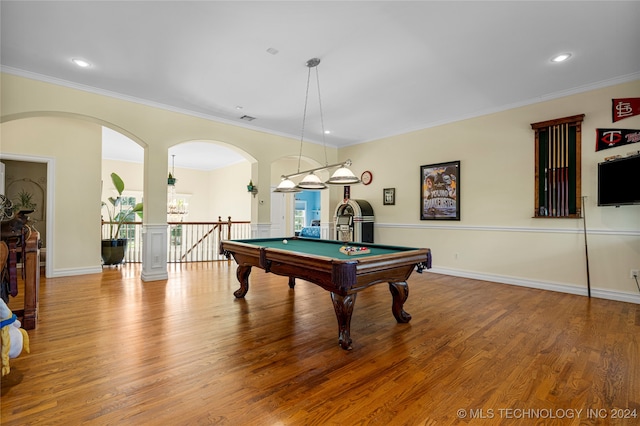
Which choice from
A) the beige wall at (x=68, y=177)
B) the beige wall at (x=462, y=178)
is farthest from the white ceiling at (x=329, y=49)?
the beige wall at (x=68, y=177)

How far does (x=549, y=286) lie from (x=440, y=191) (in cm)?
230

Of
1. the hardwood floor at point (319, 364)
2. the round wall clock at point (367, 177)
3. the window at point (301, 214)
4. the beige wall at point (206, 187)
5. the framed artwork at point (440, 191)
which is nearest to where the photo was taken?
the hardwood floor at point (319, 364)

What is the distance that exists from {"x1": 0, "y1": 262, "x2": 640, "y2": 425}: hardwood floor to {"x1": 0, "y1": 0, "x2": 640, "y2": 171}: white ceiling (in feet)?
9.68

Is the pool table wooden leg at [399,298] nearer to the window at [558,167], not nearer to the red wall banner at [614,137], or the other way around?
the window at [558,167]

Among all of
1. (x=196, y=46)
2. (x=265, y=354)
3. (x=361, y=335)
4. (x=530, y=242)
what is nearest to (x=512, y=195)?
(x=530, y=242)

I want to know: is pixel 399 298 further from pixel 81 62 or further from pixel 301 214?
pixel 301 214

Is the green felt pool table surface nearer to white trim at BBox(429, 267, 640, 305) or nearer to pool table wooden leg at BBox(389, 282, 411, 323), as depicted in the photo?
pool table wooden leg at BBox(389, 282, 411, 323)

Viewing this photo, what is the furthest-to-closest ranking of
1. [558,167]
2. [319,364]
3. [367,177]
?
[367,177]
[558,167]
[319,364]

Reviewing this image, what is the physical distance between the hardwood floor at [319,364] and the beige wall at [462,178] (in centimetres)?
84

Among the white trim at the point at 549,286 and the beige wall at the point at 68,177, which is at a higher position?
the beige wall at the point at 68,177

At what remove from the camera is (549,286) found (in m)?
4.47

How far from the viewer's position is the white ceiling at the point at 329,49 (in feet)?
8.74

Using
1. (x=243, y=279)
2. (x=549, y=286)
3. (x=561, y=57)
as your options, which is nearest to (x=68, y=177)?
(x=243, y=279)

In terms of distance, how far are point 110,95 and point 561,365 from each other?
6.20m
